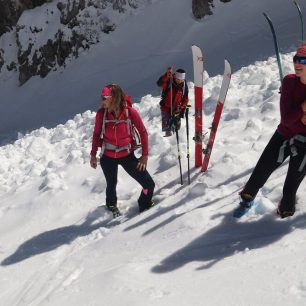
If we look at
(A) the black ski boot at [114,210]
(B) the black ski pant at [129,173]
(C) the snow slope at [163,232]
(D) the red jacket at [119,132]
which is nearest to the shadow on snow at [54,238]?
(C) the snow slope at [163,232]

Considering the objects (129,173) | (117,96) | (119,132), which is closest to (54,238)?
(129,173)

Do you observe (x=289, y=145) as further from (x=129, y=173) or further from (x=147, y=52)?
(x=147, y=52)

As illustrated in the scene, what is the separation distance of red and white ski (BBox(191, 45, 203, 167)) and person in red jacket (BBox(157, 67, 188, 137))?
1328 mm

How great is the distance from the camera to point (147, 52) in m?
16.8

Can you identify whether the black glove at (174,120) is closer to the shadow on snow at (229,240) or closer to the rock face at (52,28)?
the shadow on snow at (229,240)

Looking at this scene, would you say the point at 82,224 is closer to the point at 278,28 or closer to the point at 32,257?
the point at 32,257

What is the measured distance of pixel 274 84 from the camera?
29.0 ft

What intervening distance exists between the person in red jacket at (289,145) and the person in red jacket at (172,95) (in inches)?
144

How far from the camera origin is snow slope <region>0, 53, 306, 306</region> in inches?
148

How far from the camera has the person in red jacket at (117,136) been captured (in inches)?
217

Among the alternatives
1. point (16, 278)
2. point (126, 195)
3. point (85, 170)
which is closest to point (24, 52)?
point (85, 170)

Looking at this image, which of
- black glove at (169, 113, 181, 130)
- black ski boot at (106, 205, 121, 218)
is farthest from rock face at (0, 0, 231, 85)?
black ski boot at (106, 205, 121, 218)

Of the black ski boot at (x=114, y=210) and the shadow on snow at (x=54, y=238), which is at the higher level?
the black ski boot at (x=114, y=210)

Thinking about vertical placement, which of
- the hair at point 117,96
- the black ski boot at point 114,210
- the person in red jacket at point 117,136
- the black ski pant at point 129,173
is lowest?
the black ski boot at point 114,210
